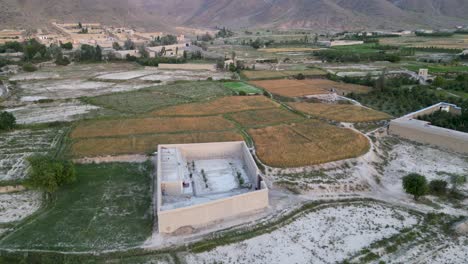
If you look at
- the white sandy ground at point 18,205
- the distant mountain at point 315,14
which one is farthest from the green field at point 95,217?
the distant mountain at point 315,14

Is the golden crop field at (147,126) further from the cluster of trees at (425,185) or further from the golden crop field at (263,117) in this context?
the cluster of trees at (425,185)

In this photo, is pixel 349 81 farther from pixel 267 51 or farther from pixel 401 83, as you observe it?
pixel 267 51

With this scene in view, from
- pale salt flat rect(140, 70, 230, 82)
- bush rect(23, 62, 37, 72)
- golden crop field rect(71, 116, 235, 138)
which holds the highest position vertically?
bush rect(23, 62, 37, 72)

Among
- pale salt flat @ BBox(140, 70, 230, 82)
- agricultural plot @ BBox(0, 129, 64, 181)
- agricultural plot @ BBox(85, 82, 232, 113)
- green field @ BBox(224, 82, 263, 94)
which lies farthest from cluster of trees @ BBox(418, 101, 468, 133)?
agricultural plot @ BBox(0, 129, 64, 181)

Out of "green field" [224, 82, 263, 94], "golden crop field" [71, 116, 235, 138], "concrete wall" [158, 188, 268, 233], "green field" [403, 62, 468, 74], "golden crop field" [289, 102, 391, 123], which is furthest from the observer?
"green field" [403, 62, 468, 74]

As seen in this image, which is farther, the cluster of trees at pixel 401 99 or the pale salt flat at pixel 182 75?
the pale salt flat at pixel 182 75

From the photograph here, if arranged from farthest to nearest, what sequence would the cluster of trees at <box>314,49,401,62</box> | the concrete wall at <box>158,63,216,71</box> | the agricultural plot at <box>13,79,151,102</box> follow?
the cluster of trees at <box>314,49,401,62</box> → the concrete wall at <box>158,63,216,71</box> → the agricultural plot at <box>13,79,151,102</box>

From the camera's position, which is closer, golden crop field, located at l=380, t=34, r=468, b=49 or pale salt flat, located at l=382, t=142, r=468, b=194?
pale salt flat, located at l=382, t=142, r=468, b=194

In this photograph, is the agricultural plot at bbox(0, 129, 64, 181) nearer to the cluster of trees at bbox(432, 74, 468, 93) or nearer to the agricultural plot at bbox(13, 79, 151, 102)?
the agricultural plot at bbox(13, 79, 151, 102)
